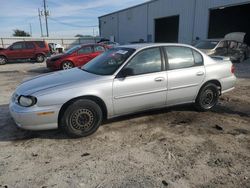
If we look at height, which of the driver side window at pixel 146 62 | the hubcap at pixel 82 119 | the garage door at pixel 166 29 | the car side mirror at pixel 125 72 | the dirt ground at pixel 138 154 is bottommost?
the dirt ground at pixel 138 154

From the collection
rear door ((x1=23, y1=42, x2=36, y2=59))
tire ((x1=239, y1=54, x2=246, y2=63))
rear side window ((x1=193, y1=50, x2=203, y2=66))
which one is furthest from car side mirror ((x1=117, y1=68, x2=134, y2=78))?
rear door ((x1=23, y1=42, x2=36, y2=59))

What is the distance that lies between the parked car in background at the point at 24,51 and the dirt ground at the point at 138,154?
561 inches

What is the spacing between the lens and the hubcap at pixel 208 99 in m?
5.40

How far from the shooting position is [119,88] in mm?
4301

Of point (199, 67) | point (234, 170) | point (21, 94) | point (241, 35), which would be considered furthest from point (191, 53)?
point (241, 35)

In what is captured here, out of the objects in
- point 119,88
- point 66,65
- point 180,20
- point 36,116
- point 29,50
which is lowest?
point 36,116

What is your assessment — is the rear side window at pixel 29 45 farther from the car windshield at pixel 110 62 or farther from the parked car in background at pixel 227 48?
the car windshield at pixel 110 62

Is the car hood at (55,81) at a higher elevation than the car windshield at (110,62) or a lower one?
lower

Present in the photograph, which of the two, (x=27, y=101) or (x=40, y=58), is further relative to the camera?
(x=40, y=58)

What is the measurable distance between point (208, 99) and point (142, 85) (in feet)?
6.30

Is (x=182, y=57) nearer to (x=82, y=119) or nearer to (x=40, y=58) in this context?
(x=82, y=119)

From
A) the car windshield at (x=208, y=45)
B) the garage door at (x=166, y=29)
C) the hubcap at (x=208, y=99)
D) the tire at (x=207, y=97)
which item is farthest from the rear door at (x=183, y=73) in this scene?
the garage door at (x=166, y=29)

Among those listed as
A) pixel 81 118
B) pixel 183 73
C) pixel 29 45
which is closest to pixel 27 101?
pixel 81 118

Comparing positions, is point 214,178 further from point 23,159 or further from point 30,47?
point 30,47
